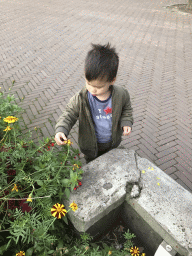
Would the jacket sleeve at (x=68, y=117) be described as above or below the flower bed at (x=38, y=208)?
above

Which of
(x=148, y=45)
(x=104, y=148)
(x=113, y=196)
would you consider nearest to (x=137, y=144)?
(x=104, y=148)

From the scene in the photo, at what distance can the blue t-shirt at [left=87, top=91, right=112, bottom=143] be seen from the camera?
171cm

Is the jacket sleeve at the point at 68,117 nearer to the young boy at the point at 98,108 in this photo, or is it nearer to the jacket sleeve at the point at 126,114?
the young boy at the point at 98,108

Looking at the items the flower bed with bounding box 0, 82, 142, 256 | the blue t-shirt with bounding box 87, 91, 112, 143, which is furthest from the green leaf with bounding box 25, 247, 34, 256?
the blue t-shirt with bounding box 87, 91, 112, 143

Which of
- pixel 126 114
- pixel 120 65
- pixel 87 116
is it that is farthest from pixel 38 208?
pixel 120 65

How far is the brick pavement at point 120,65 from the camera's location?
3150 millimetres

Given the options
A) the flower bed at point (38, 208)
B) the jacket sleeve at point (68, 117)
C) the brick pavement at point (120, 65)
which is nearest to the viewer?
the flower bed at point (38, 208)

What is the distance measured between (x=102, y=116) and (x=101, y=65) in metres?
0.55

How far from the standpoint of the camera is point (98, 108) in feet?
5.69

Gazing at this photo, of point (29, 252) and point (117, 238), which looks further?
point (117, 238)

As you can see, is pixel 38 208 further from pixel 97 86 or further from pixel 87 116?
pixel 97 86

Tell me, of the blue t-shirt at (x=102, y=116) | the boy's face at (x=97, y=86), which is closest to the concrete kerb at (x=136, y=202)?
the blue t-shirt at (x=102, y=116)

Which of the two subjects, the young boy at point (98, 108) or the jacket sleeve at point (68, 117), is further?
the jacket sleeve at point (68, 117)

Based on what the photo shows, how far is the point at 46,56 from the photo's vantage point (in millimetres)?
5336
